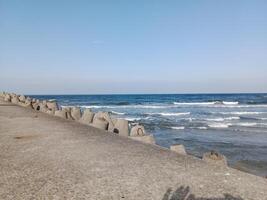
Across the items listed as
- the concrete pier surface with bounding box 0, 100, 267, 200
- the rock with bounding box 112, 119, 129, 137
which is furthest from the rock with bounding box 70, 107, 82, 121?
the concrete pier surface with bounding box 0, 100, 267, 200

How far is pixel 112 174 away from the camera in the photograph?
17.1ft

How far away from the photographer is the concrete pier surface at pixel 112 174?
438 cm

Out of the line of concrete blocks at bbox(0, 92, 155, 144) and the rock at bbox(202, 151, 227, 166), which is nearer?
the rock at bbox(202, 151, 227, 166)

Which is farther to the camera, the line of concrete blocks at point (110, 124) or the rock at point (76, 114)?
the rock at point (76, 114)

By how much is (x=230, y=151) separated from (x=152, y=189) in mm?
8660

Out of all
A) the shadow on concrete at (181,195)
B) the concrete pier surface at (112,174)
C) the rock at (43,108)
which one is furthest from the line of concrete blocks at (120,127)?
the shadow on concrete at (181,195)

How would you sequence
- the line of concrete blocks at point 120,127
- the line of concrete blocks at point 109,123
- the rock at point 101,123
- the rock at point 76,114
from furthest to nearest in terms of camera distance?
the rock at point 76,114
the rock at point 101,123
the line of concrete blocks at point 109,123
the line of concrete blocks at point 120,127

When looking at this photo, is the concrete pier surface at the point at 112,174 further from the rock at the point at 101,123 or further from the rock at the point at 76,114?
the rock at the point at 76,114

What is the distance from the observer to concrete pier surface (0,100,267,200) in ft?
14.4

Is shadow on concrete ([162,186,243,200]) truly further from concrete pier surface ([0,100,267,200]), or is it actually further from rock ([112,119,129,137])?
rock ([112,119,129,137])

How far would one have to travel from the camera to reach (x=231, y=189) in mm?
4574

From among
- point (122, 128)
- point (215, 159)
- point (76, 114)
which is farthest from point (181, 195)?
point (76, 114)

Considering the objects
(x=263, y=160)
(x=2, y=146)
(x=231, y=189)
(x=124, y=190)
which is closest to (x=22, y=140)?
(x=2, y=146)

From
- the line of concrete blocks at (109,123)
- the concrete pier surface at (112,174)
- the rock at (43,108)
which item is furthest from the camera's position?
the rock at (43,108)
